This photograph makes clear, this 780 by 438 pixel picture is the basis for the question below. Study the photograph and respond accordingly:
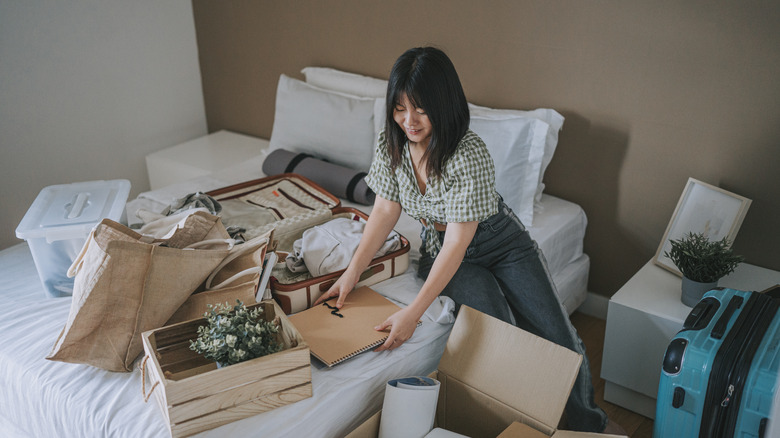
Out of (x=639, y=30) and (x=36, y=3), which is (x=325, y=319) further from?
(x=36, y=3)

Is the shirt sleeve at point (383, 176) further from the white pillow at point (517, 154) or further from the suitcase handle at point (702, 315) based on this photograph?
the suitcase handle at point (702, 315)

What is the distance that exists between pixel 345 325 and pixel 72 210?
2.99 ft

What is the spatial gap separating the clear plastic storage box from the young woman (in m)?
0.74

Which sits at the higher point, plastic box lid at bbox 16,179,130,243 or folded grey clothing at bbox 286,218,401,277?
plastic box lid at bbox 16,179,130,243

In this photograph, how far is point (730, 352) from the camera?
4.87 ft

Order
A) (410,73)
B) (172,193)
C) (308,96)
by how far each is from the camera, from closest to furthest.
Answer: (410,73) < (172,193) < (308,96)

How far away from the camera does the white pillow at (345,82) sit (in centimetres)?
265

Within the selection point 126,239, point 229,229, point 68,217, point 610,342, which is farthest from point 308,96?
point 610,342

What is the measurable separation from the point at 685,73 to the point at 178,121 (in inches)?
→ 99.6

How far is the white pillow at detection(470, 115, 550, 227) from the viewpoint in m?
2.18

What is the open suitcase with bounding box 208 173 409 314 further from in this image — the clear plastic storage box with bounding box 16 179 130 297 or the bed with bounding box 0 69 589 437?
the clear plastic storage box with bounding box 16 179 130 297

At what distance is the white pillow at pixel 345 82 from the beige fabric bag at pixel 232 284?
4.15 feet

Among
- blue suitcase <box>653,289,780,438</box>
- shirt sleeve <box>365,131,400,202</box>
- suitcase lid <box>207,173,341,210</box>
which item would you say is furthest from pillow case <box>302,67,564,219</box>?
blue suitcase <box>653,289,780,438</box>

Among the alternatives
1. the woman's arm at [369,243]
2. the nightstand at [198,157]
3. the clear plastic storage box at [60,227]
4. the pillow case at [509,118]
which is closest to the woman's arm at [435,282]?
the woman's arm at [369,243]
